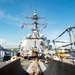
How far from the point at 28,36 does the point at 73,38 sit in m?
30.8

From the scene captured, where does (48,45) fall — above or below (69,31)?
above

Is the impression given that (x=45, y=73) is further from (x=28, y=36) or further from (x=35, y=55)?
(x=28, y=36)

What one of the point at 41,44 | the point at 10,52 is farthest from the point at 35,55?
the point at 10,52

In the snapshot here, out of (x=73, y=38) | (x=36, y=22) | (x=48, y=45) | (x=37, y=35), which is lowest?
(x=73, y=38)

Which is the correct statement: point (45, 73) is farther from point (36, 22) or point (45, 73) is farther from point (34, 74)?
point (36, 22)

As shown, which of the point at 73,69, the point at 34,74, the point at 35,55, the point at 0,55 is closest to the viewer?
the point at 73,69

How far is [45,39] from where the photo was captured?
128 feet

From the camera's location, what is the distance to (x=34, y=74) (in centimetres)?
1265

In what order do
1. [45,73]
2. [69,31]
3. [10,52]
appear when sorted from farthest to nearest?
[10,52] < [45,73] < [69,31]

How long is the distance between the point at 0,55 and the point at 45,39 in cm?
1852

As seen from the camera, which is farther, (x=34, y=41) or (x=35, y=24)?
(x=35, y=24)

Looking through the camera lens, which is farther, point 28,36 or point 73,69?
point 28,36

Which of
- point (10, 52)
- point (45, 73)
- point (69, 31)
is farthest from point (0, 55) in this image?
point (69, 31)

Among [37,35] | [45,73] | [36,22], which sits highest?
[36,22]
